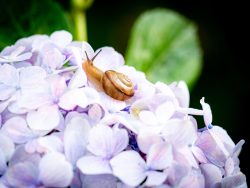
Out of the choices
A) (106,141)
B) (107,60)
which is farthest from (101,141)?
(107,60)

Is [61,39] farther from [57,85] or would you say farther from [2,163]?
[2,163]

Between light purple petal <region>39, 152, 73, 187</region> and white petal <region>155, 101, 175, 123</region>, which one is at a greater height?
white petal <region>155, 101, 175, 123</region>

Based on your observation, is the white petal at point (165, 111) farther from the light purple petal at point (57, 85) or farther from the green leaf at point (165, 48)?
the green leaf at point (165, 48)

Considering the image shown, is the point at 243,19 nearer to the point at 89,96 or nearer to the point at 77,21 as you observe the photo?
the point at 77,21

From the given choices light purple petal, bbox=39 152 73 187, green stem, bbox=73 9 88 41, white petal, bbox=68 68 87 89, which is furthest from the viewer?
green stem, bbox=73 9 88 41

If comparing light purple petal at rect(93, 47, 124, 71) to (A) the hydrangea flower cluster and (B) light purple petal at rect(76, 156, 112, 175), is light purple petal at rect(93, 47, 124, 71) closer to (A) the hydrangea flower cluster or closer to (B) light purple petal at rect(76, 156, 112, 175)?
(A) the hydrangea flower cluster

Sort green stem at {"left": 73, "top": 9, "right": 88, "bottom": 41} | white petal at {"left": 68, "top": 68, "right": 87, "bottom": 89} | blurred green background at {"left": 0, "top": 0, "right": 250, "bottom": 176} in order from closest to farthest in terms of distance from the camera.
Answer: white petal at {"left": 68, "top": 68, "right": 87, "bottom": 89}
green stem at {"left": 73, "top": 9, "right": 88, "bottom": 41}
blurred green background at {"left": 0, "top": 0, "right": 250, "bottom": 176}

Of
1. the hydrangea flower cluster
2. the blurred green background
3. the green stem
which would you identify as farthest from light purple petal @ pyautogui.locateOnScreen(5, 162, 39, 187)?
the blurred green background
